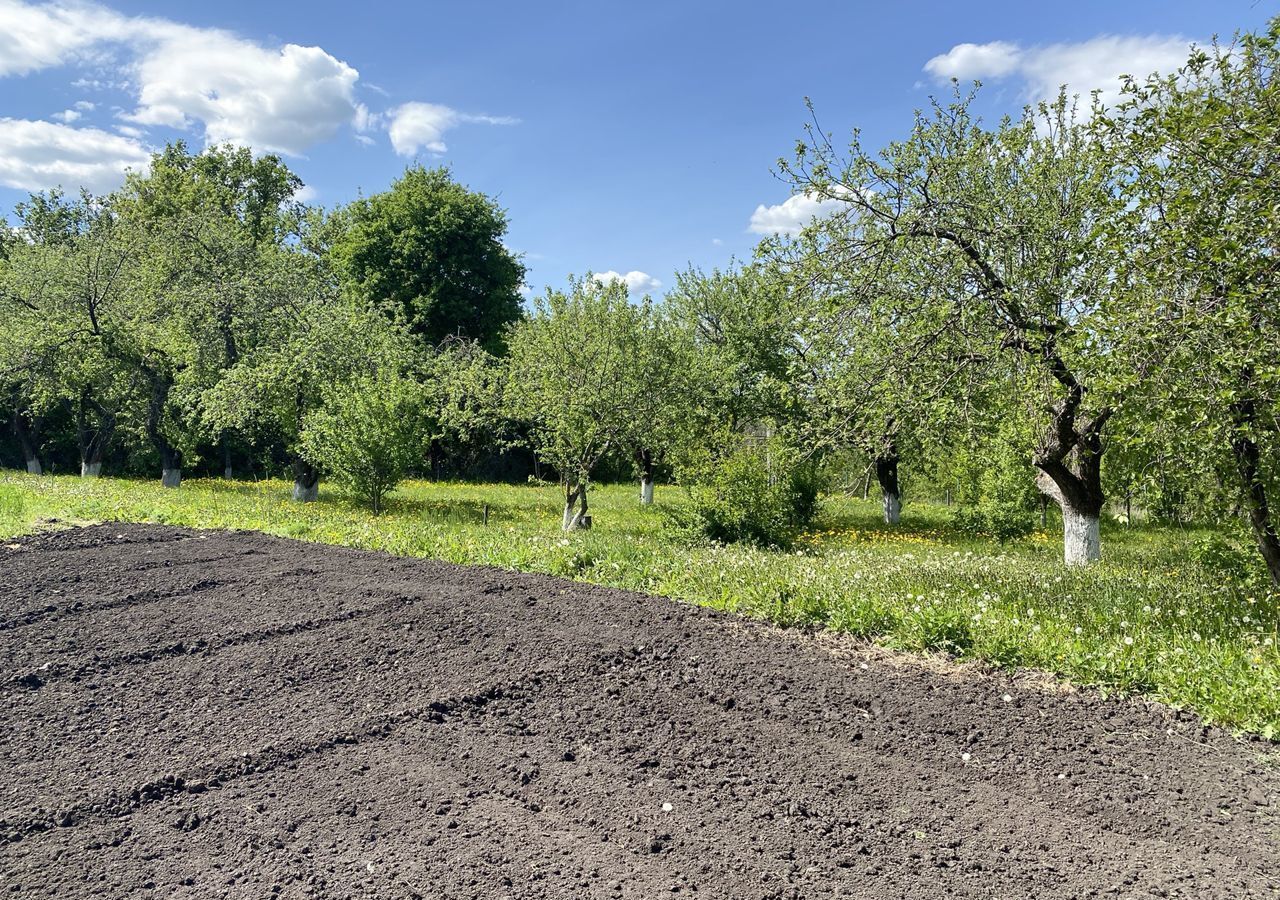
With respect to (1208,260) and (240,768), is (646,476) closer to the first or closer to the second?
(1208,260)

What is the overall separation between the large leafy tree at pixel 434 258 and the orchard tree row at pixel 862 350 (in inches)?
69.6

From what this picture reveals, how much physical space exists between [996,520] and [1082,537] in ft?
14.6

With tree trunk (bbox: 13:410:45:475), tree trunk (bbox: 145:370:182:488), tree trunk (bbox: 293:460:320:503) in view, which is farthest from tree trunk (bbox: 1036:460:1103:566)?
tree trunk (bbox: 13:410:45:475)

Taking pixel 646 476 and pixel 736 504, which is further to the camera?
pixel 646 476

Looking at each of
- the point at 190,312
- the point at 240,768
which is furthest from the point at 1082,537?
the point at 190,312

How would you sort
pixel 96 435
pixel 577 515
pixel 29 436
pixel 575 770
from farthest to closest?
pixel 29 436 < pixel 96 435 < pixel 577 515 < pixel 575 770

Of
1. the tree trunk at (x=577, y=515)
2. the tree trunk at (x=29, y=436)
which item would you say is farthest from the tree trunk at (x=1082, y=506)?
the tree trunk at (x=29, y=436)

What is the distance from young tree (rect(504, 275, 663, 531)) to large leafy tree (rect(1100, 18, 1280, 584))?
8.26 metres

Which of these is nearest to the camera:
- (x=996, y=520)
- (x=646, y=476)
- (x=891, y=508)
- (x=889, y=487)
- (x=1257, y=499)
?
(x=1257, y=499)

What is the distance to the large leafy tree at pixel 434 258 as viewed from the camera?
31.1m

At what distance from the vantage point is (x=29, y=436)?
2573cm

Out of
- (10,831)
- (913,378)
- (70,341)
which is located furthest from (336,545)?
(70,341)

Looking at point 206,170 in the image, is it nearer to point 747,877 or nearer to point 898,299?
point 898,299

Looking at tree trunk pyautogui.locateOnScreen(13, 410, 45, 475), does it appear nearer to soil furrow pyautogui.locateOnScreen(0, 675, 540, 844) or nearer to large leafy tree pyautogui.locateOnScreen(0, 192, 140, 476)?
large leafy tree pyautogui.locateOnScreen(0, 192, 140, 476)
